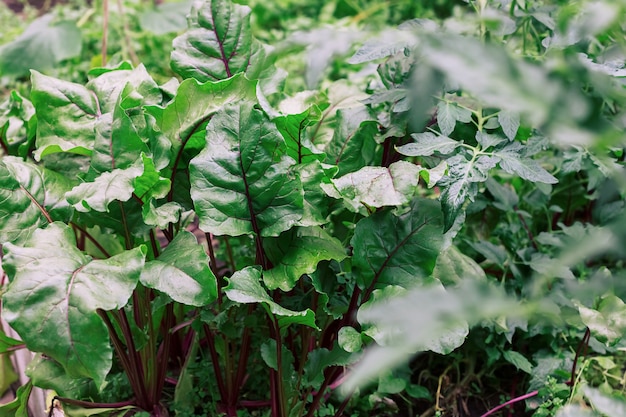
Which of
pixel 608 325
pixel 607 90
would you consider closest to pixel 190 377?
pixel 608 325

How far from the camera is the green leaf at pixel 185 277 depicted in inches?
41.9

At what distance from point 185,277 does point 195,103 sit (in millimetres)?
375

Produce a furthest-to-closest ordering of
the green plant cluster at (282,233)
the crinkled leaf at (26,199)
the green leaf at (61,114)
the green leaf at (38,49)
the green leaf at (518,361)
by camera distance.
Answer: the green leaf at (38,49), the green leaf at (518,361), the green leaf at (61,114), the crinkled leaf at (26,199), the green plant cluster at (282,233)

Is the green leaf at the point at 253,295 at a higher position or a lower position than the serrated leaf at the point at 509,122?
lower

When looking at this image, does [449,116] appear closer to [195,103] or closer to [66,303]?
[195,103]

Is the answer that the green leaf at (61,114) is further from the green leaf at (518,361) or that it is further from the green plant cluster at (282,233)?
the green leaf at (518,361)

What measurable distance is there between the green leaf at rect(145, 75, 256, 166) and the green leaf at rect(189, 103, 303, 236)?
0.32 ft

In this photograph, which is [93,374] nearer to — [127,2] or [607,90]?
[607,90]

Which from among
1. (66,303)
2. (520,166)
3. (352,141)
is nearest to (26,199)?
(66,303)

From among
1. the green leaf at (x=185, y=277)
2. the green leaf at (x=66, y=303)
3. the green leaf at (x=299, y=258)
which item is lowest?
the green leaf at (x=299, y=258)

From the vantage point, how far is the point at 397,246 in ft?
4.07

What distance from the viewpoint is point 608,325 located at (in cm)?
122

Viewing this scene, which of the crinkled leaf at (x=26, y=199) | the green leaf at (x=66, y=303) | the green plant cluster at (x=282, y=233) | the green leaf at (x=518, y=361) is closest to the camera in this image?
the green leaf at (x=66, y=303)

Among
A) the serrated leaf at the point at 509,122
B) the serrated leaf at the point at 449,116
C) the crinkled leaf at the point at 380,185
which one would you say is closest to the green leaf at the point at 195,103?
the crinkled leaf at the point at 380,185
